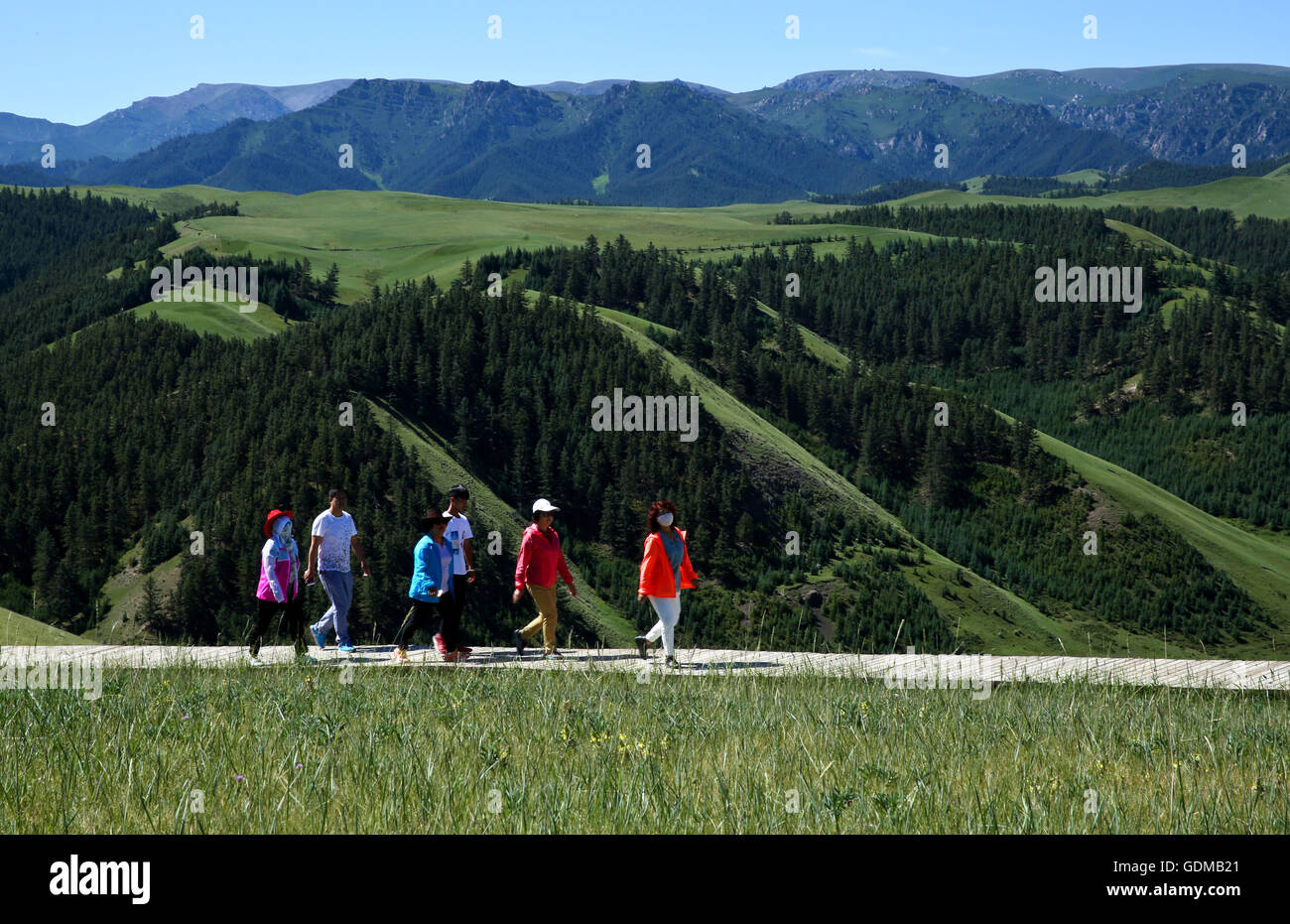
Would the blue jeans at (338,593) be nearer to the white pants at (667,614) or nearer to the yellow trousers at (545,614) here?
the yellow trousers at (545,614)

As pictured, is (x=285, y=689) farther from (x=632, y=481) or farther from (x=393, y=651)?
(x=632, y=481)

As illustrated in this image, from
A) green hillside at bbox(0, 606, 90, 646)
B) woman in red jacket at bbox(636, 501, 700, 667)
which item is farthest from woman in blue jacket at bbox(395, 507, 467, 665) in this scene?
green hillside at bbox(0, 606, 90, 646)

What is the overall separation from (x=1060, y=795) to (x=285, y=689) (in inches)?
258

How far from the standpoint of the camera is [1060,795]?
5586mm

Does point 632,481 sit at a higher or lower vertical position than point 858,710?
lower

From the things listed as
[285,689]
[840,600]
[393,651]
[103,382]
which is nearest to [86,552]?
[103,382]

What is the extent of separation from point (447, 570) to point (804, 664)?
498 cm

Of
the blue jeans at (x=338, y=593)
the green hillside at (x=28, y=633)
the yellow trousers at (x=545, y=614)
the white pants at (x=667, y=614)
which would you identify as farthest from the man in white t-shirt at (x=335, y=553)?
the green hillside at (x=28, y=633)

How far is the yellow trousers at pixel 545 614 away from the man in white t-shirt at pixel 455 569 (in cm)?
90

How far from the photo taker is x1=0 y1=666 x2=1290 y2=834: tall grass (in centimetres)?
501

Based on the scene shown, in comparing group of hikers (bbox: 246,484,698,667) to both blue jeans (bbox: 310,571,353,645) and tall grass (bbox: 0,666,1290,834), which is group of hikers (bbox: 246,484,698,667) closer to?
blue jeans (bbox: 310,571,353,645)

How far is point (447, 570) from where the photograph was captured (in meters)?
14.7

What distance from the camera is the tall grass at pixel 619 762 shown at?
5012 millimetres

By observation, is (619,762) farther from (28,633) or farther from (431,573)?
(28,633)
